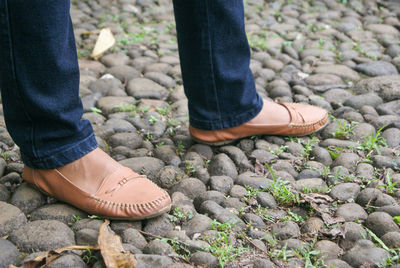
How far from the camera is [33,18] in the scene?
1.33m

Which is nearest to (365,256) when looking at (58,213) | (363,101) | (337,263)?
(337,263)

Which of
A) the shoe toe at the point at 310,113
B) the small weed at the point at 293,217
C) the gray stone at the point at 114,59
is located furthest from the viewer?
the gray stone at the point at 114,59

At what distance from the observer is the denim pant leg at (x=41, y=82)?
1337 mm

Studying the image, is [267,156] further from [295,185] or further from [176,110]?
[176,110]

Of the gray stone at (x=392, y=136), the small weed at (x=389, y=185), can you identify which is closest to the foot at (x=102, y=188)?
the small weed at (x=389, y=185)

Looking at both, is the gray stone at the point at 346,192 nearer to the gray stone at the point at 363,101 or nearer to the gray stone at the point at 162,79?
the gray stone at the point at 363,101

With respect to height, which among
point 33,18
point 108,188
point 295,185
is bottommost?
point 295,185

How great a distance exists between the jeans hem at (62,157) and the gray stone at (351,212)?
87cm

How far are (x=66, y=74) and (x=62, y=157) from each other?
0.28 metres

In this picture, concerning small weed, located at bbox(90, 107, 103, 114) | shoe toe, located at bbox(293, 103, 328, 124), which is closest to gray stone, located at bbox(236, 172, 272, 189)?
shoe toe, located at bbox(293, 103, 328, 124)

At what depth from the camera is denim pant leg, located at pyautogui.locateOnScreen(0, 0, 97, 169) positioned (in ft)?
4.39

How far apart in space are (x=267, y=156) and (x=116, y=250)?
84 centimetres

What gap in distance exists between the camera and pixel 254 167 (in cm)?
193

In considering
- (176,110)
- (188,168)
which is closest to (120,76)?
(176,110)
